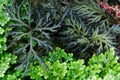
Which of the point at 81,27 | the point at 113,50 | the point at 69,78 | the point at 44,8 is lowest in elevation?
the point at 69,78

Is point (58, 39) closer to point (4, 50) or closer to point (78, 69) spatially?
point (78, 69)

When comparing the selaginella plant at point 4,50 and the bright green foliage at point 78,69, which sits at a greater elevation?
the selaginella plant at point 4,50

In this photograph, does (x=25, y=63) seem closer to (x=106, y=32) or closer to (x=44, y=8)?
(x=44, y=8)

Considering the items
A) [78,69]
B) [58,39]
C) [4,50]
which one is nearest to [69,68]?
[78,69]

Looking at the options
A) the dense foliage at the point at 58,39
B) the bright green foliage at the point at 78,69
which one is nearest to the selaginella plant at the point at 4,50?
the dense foliage at the point at 58,39

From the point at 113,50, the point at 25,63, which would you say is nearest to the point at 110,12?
the point at 113,50

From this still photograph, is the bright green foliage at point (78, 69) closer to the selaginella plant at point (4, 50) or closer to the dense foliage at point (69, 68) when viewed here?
the dense foliage at point (69, 68)

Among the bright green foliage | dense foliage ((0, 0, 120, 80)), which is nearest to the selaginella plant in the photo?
dense foliage ((0, 0, 120, 80))

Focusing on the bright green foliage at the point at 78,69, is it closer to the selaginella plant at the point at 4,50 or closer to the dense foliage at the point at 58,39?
the dense foliage at the point at 58,39
